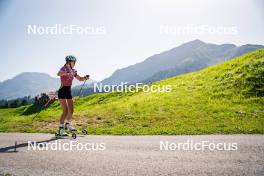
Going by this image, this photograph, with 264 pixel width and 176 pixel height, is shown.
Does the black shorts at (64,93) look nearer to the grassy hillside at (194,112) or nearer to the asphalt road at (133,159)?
the asphalt road at (133,159)

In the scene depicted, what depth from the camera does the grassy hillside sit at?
17406 mm

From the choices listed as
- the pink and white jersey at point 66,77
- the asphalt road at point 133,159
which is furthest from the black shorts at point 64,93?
Result: the asphalt road at point 133,159

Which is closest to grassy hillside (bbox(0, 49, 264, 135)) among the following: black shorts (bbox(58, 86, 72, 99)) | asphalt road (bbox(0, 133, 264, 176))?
black shorts (bbox(58, 86, 72, 99))

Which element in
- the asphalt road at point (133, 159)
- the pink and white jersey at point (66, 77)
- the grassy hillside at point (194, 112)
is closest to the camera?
the asphalt road at point (133, 159)

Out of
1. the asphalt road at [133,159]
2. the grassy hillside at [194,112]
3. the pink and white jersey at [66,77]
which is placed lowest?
the asphalt road at [133,159]

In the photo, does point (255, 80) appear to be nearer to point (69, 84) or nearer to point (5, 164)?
point (69, 84)

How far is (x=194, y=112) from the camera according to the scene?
76.8 ft

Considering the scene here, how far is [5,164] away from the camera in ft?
28.1

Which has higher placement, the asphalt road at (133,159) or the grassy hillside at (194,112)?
the grassy hillside at (194,112)

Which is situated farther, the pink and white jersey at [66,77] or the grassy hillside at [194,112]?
the grassy hillside at [194,112]

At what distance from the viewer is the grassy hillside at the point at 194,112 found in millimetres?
17406

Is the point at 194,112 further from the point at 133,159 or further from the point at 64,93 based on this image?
the point at 133,159

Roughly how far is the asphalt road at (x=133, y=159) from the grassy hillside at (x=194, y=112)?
541 cm

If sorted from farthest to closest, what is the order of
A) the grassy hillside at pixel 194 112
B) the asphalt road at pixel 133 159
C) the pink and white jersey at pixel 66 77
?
1. the grassy hillside at pixel 194 112
2. the pink and white jersey at pixel 66 77
3. the asphalt road at pixel 133 159
